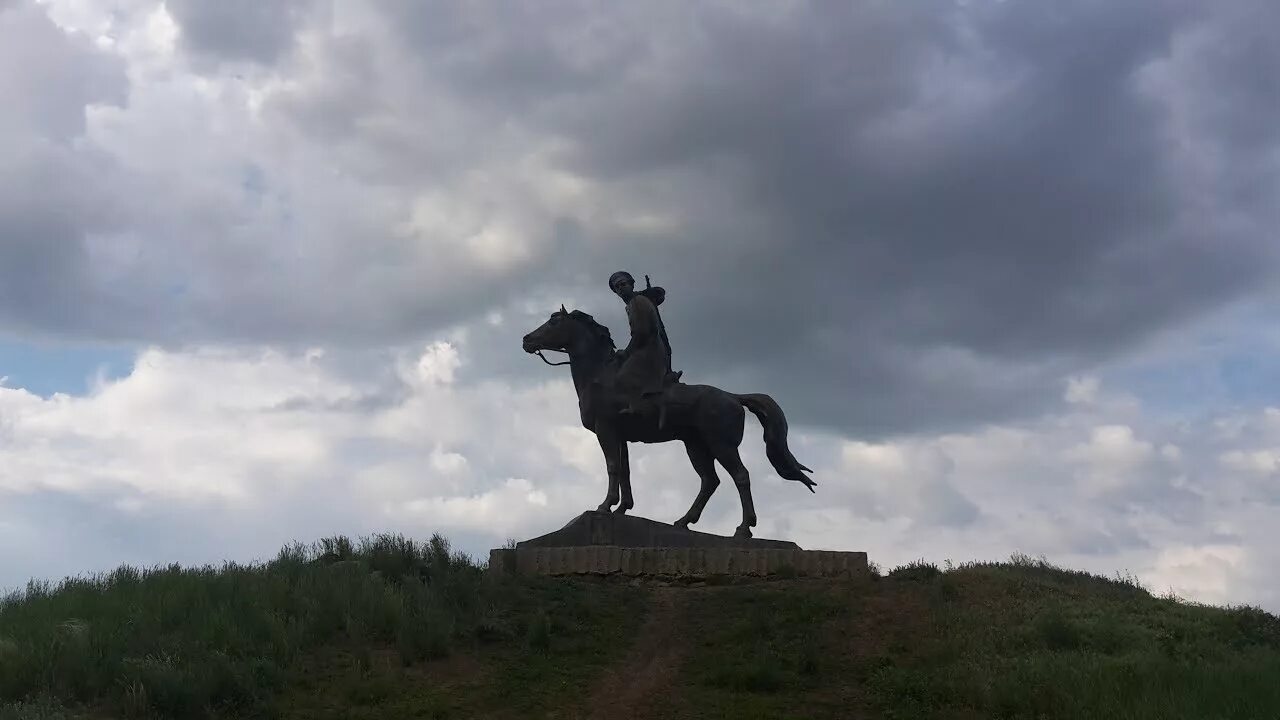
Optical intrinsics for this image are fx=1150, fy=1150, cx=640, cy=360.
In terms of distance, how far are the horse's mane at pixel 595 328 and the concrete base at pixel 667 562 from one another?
10.6 feet

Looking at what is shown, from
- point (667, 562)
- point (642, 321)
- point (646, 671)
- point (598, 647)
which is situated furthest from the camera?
point (642, 321)

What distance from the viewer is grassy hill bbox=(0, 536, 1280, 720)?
9844mm

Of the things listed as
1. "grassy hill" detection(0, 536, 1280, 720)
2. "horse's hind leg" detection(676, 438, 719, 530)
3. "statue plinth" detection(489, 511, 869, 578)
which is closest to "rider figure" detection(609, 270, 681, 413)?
"horse's hind leg" detection(676, 438, 719, 530)

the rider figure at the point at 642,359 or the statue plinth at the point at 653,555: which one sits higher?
the rider figure at the point at 642,359

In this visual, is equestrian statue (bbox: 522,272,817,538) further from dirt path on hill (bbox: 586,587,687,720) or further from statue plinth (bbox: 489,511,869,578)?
dirt path on hill (bbox: 586,587,687,720)

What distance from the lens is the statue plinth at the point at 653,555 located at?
1543 centimetres

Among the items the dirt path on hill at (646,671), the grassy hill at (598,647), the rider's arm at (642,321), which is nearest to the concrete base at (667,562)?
the grassy hill at (598,647)

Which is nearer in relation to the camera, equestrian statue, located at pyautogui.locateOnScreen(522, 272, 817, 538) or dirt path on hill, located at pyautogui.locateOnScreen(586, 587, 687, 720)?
dirt path on hill, located at pyautogui.locateOnScreen(586, 587, 687, 720)

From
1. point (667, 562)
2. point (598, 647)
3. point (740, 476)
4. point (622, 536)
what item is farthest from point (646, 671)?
point (740, 476)

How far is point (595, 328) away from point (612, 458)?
6.73 feet

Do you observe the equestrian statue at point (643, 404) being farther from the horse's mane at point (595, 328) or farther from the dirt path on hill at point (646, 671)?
the dirt path on hill at point (646, 671)

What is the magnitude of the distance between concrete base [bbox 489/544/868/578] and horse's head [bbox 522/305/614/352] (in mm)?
3118

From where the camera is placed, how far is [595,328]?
17344 millimetres

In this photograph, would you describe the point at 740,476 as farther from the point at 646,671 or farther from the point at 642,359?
the point at 646,671
